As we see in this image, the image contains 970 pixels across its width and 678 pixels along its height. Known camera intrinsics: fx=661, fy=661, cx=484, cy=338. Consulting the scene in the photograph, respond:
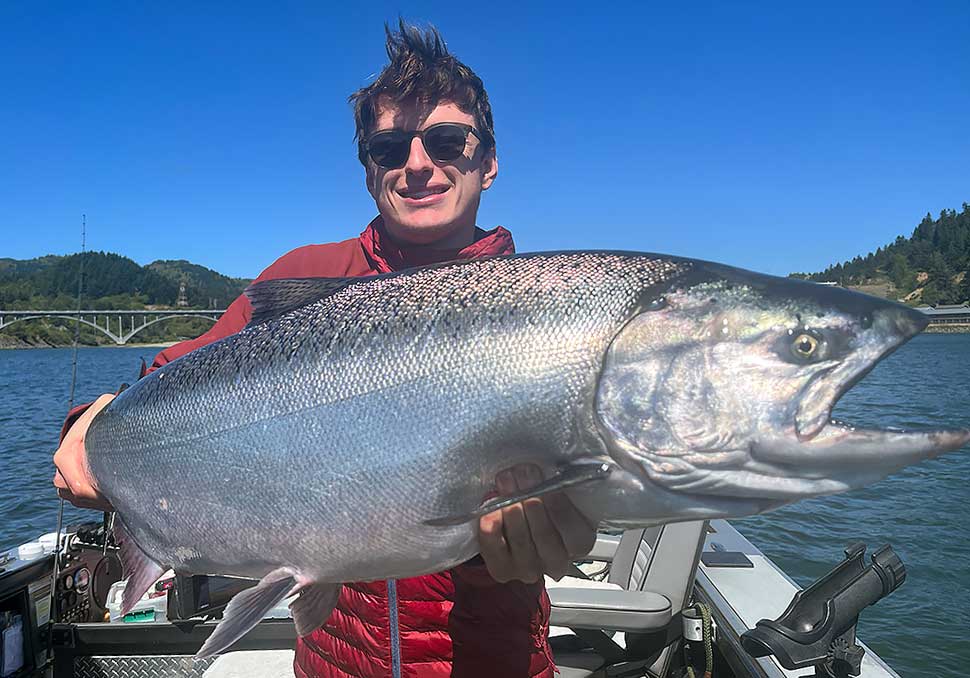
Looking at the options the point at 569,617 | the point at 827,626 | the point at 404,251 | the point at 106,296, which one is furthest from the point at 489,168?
the point at 106,296

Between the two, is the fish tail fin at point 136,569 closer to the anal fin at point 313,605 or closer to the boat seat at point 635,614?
the anal fin at point 313,605

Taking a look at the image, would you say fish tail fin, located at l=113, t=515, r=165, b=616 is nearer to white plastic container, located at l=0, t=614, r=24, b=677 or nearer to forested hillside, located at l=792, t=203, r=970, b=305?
white plastic container, located at l=0, t=614, r=24, b=677

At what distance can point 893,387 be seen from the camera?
95.3 ft

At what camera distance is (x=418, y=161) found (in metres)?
2.75

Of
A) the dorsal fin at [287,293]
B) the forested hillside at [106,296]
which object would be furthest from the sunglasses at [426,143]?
the forested hillside at [106,296]

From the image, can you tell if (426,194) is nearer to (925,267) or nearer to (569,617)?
(569,617)

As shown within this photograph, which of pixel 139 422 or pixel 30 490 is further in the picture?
pixel 30 490

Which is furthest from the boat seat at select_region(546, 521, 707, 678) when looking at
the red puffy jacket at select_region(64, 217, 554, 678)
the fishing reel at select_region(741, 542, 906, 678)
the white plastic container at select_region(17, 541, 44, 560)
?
the white plastic container at select_region(17, 541, 44, 560)

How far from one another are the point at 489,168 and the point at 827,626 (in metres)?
2.97

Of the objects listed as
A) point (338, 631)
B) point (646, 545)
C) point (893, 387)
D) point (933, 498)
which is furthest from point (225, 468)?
point (893, 387)

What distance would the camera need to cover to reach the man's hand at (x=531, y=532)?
1.84m

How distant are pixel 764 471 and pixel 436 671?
142 cm

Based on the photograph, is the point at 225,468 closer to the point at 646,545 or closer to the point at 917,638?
the point at 646,545

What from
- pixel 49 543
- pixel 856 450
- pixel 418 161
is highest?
pixel 418 161
